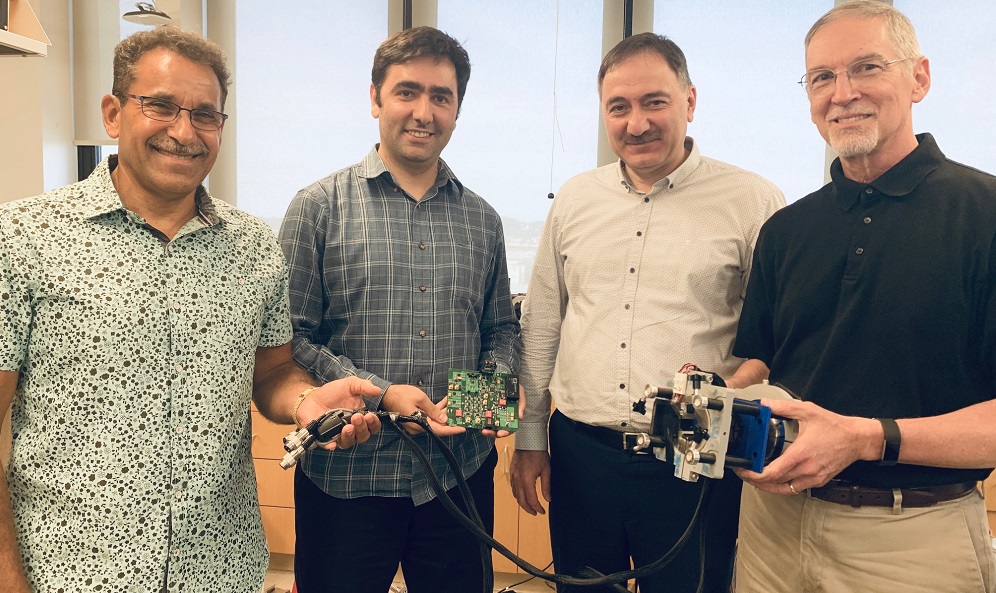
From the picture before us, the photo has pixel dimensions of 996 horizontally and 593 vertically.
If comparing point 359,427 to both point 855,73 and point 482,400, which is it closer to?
point 482,400

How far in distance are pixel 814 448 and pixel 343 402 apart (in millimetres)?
895

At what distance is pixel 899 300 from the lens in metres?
1.32

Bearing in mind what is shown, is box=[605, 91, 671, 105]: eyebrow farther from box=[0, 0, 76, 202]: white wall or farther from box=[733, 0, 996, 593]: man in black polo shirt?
box=[0, 0, 76, 202]: white wall

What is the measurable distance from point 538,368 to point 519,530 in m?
1.35

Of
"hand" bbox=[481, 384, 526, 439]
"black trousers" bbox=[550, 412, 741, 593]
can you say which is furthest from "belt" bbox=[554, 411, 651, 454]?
"hand" bbox=[481, 384, 526, 439]

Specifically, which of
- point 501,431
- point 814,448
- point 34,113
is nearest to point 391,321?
point 501,431

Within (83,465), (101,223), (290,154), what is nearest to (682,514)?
(83,465)

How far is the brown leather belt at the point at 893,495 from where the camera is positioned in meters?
1.29

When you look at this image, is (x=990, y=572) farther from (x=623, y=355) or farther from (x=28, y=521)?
(x=28, y=521)

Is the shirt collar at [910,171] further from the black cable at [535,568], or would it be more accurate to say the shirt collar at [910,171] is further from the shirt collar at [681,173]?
the black cable at [535,568]

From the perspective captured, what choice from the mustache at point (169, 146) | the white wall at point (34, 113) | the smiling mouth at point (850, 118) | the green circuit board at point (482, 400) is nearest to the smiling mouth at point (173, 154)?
the mustache at point (169, 146)

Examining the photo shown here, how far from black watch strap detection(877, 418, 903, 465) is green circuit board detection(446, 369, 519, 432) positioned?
0.74m

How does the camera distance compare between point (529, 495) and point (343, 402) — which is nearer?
point (343, 402)

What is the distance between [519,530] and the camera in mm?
3008
